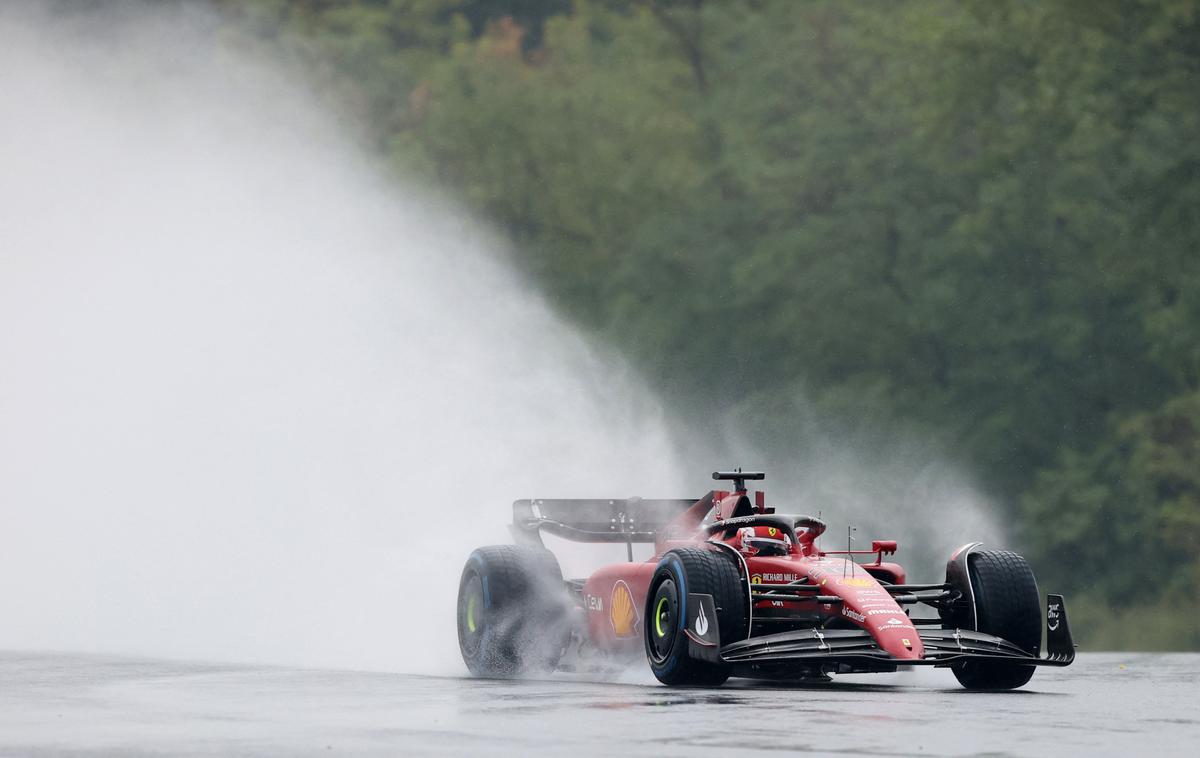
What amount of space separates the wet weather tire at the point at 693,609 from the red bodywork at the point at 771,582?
279 mm

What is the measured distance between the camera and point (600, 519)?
19625 mm

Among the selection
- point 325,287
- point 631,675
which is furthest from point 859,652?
point 325,287

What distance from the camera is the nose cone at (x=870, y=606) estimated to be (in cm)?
1485

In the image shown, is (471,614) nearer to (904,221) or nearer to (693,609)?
(693,609)

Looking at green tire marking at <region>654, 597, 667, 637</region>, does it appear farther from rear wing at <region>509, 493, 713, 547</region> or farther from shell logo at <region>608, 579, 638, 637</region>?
rear wing at <region>509, 493, 713, 547</region>

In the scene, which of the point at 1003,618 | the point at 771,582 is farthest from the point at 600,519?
the point at 1003,618

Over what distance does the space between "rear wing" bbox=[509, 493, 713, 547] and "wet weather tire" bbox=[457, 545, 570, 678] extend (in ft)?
3.42

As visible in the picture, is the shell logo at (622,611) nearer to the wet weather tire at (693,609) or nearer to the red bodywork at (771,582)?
the red bodywork at (771,582)

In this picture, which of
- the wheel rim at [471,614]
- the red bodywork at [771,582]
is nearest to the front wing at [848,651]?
the red bodywork at [771,582]

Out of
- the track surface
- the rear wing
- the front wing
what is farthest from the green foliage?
the track surface

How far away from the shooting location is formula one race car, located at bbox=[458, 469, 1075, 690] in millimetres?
15141

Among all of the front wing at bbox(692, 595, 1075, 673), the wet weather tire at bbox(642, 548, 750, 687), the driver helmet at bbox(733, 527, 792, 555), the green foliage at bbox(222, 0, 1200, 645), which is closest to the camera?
the front wing at bbox(692, 595, 1075, 673)

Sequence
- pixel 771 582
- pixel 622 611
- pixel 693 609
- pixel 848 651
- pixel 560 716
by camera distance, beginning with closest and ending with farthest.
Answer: pixel 560 716 → pixel 848 651 → pixel 693 609 → pixel 771 582 → pixel 622 611

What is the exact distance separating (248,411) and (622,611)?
14.8 m
